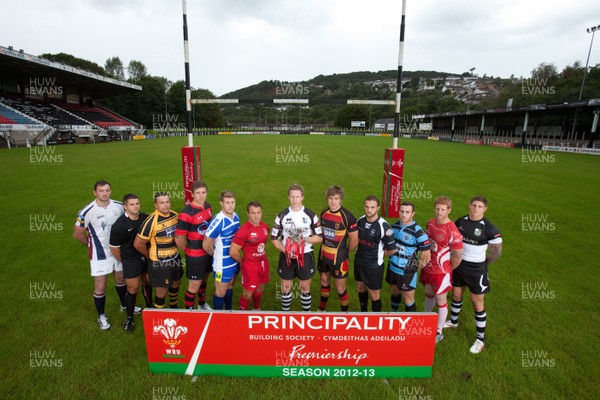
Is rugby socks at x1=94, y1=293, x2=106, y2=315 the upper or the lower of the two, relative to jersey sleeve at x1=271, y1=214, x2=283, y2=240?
lower

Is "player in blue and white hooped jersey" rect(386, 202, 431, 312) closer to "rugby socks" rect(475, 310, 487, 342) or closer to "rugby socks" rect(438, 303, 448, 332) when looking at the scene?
"rugby socks" rect(438, 303, 448, 332)

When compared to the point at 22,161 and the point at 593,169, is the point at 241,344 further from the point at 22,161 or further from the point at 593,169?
the point at 593,169

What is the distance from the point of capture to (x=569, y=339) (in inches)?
180

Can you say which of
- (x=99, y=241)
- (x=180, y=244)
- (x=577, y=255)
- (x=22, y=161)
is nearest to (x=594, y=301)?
(x=577, y=255)

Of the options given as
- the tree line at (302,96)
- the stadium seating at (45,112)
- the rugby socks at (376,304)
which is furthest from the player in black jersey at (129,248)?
the stadium seating at (45,112)

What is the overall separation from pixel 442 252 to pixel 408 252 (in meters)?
0.48

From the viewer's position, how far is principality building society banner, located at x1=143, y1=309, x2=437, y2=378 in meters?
3.54

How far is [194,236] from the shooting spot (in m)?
4.44

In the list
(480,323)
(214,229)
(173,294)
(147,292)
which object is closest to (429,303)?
(480,323)

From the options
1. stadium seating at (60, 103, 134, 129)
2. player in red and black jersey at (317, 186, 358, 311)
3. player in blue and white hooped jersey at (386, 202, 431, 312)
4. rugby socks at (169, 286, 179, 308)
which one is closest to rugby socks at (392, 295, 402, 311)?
player in blue and white hooped jersey at (386, 202, 431, 312)

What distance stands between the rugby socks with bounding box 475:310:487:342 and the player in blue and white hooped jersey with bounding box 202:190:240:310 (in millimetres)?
3580

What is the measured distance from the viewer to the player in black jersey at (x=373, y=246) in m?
4.32

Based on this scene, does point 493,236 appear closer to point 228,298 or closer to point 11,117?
point 228,298

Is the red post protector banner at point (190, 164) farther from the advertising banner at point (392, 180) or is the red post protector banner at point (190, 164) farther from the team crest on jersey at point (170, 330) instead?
the advertising banner at point (392, 180)
